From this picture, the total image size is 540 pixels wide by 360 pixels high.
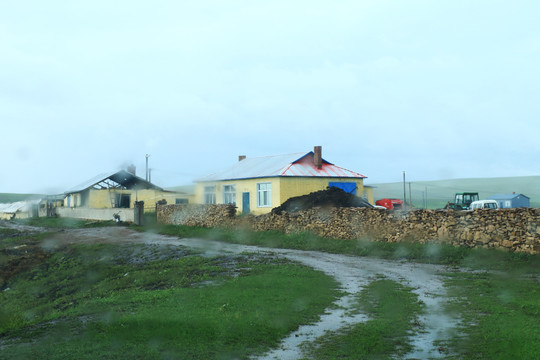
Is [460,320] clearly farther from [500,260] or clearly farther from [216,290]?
[500,260]

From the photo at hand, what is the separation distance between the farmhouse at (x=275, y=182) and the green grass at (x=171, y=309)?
19.3m

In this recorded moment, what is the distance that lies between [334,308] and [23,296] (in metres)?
16.0

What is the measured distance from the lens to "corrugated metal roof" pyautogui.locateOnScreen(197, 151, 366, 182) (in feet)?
147

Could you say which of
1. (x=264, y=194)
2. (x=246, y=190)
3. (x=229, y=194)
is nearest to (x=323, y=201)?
(x=264, y=194)

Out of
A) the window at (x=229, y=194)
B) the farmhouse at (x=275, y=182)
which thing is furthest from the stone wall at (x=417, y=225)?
the window at (x=229, y=194)

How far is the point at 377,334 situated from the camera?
10430 mm

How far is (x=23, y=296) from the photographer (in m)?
23.4

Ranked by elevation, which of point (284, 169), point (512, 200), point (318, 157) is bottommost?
point (512, 200)

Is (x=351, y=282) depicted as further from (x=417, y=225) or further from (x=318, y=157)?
(x=318, y=157)

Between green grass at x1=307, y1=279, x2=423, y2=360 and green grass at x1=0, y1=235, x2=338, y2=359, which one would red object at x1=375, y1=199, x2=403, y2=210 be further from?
green grass at x1=307, y1=279, x2=423, y2=360

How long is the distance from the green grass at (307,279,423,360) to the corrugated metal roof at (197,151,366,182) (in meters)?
29.7

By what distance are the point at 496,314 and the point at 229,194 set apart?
38394mm

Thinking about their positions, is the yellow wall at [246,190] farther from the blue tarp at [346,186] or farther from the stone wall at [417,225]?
the stone wall at [417,225]

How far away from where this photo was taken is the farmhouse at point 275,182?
43794mm
